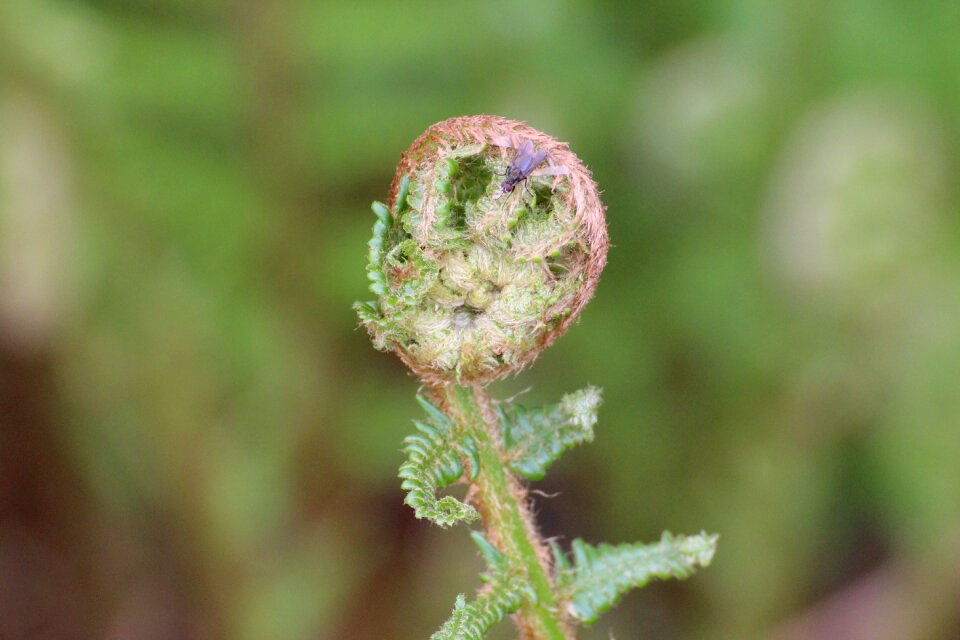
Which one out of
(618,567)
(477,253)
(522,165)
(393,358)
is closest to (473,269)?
(477,253)

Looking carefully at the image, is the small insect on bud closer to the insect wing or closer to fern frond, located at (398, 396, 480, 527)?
the insect wing

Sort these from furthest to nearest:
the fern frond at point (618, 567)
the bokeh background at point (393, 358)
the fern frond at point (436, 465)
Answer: the bokeh background at point (393, 358), the fern frond at point (618, 567), the fern frond at point (436, 465)

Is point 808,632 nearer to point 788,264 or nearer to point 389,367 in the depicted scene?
point 788,264

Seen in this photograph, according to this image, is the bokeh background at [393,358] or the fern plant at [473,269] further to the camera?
the bokeh background at [393,358]

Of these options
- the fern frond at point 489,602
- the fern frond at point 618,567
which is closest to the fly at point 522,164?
the fern frond at point 489,602

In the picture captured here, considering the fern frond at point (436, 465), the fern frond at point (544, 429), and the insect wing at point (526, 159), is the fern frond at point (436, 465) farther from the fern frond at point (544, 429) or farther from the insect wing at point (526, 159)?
the insect wing at point (526, 159)

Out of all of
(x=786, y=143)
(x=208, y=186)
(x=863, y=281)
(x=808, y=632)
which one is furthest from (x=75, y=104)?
(x=808, y=632)

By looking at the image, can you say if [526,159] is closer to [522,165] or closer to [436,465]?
[522,165]
